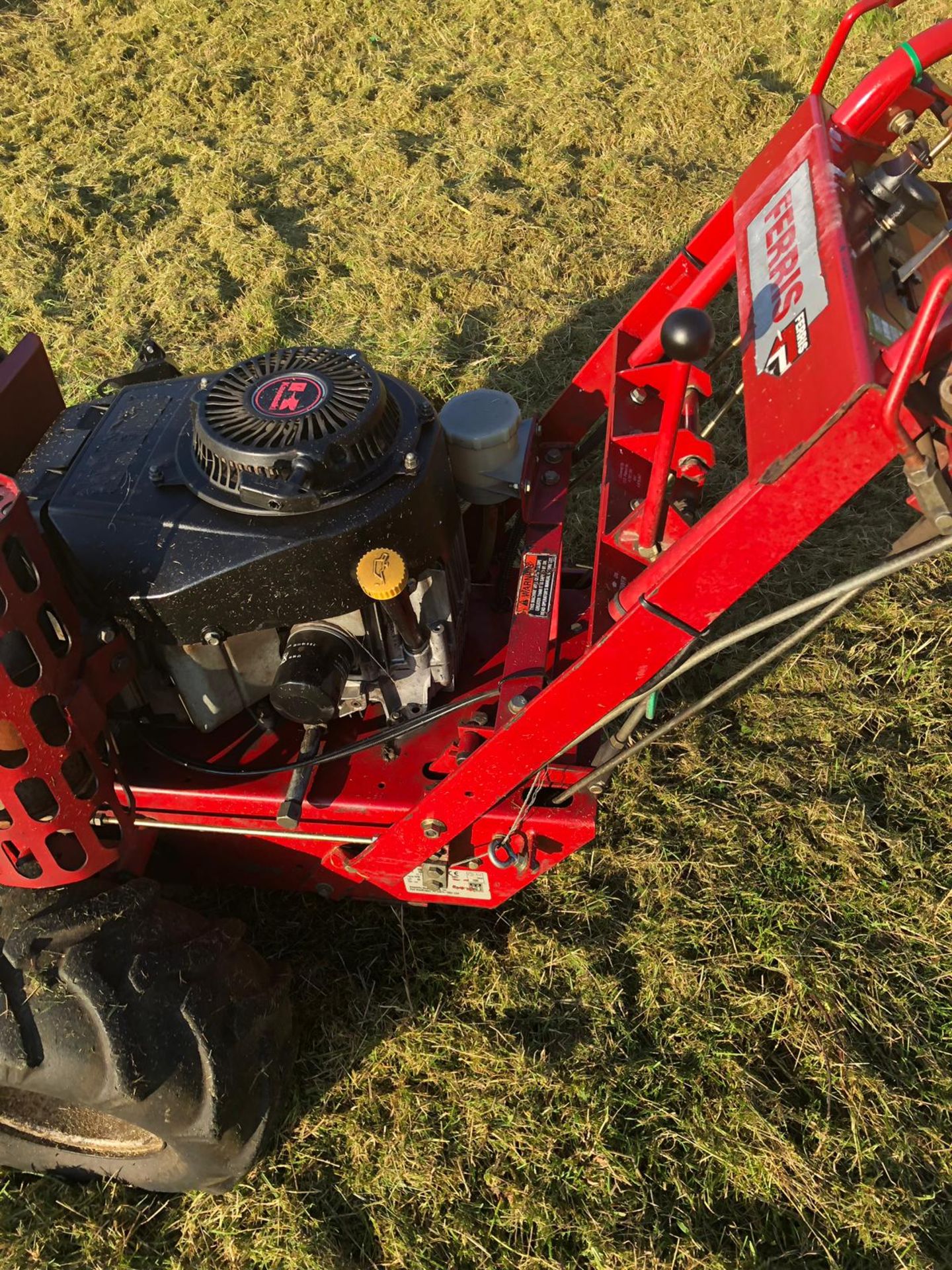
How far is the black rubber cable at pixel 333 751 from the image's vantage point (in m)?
2.44

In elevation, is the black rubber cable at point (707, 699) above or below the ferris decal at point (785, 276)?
below

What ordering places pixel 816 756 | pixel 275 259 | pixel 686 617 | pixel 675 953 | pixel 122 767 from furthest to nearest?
pixel 275 259
pixel 816 756
pixel 675 953
pixel 122 767
pixel 686 617

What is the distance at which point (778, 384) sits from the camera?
165 cm

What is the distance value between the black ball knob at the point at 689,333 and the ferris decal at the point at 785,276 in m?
0.09

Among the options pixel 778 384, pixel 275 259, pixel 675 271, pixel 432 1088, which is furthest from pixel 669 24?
pixel 432 1088

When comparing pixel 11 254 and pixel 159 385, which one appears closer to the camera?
pixel 159 385

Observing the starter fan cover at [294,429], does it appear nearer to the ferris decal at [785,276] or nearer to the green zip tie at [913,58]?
the ferris decal at [785,276]

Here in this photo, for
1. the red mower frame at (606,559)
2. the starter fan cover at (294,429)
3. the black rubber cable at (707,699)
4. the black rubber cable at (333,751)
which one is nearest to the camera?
the red mower frame at (606,559)

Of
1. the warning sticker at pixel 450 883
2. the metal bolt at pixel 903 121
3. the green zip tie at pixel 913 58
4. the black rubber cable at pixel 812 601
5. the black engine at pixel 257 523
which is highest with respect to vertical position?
the green zip tie at pixel 913 58

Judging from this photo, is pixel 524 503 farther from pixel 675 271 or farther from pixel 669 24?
pixel 669 24

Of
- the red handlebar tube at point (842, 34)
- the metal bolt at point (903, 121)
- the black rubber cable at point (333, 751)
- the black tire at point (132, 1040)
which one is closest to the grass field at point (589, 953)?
the black tire at point (132, 1040)

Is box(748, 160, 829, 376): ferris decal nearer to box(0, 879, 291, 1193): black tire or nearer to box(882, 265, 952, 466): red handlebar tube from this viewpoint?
box(882, 265, 952, 466): red handlebar tube

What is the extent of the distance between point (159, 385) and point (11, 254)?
11.0 feet

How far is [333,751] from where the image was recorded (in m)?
2.50
